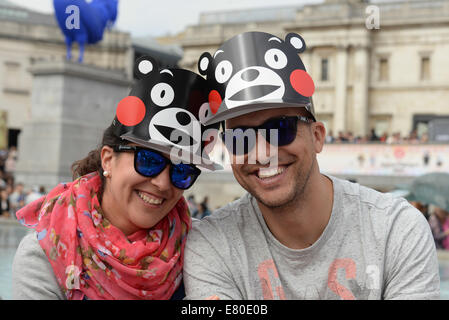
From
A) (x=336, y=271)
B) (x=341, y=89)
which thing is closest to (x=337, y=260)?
(x=336, y=271)

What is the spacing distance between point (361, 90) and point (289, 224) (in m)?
37.3

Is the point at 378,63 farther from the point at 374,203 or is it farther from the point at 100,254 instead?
the point at 100,254

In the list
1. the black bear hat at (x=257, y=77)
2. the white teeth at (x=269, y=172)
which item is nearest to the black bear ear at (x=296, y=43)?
the black bear hat at (x=257, y=77)

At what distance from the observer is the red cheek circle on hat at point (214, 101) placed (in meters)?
2.97

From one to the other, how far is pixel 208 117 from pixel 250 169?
42 cm

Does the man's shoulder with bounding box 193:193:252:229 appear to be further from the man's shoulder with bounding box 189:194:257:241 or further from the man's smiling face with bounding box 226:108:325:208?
the man's smiling face with bounding box 226:108:325:208

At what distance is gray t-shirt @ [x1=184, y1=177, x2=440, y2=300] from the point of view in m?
2.72

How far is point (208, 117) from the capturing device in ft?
10.1

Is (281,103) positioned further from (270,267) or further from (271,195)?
(270,267)

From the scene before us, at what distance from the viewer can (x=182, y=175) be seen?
10.1 ft

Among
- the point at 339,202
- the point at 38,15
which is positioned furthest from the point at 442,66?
the point at 339,202

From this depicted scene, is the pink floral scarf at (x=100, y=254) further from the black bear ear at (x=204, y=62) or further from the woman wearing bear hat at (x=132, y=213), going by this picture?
the black bear ear at (x=204, y=62)

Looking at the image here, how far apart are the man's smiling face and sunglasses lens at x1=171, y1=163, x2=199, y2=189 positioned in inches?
12.4

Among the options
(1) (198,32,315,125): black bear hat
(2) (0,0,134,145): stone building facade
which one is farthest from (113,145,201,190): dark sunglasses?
(2) (0,0,134,145): stone building facade
